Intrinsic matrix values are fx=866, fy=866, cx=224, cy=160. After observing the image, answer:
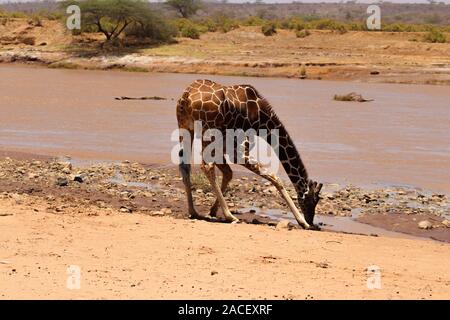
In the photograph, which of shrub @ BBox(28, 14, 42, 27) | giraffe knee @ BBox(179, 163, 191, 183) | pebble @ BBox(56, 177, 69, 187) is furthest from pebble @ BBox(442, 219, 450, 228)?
shrub @ BBox(28, 14, 42, 27)

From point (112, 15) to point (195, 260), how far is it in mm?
38942

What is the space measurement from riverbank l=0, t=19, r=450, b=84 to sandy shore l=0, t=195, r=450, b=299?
26.0m

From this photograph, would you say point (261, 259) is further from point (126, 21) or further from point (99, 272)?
point (126, 21)

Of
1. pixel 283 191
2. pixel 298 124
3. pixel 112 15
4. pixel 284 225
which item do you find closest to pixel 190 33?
pixel 112 15

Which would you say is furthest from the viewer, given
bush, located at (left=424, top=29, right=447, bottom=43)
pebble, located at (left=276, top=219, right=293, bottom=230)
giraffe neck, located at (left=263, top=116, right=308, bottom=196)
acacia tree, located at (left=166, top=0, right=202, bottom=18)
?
acacia tree, located at (left=166, top=0, right=202, bottom=18)

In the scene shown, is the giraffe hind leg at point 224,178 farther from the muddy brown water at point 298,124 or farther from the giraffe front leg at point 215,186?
the muddy brown water at point 298,124

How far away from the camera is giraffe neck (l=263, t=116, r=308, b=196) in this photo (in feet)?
31.7

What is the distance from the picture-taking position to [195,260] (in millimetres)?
7211

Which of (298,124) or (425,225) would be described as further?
(298,124)

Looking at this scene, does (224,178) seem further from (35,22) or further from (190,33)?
(35,22)

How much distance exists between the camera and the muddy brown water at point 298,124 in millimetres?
14242

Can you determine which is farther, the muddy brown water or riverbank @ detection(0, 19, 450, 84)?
riverbank @ detection(0, 19, 450, 84)

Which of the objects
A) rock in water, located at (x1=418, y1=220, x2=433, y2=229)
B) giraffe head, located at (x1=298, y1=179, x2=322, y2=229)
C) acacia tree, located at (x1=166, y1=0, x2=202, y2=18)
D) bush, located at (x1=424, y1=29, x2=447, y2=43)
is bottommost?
rock in water, located at (x1=418, y1=220, x2=433, y2=229)

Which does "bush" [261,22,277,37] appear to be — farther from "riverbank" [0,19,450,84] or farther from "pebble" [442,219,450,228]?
"pebble" [442,219,450,228]
